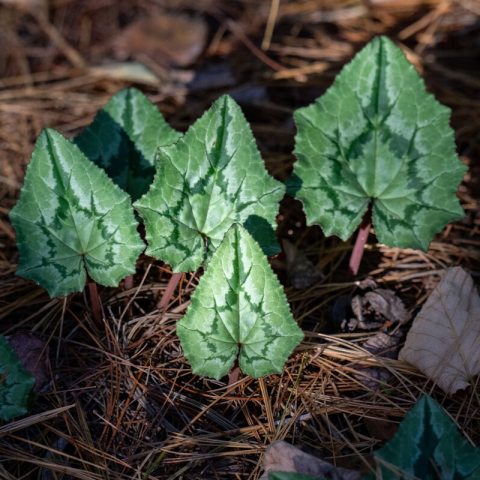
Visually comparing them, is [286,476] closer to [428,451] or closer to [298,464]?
[298,464]

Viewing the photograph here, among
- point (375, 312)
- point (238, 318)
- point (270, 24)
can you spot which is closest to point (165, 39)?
point (270, 24)

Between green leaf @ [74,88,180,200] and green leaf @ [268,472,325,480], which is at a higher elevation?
green leaf @ [74,88,180,200]

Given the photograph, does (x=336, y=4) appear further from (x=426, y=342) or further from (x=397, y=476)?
(x=397, y=476)

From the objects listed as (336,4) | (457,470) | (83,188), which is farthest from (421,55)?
(457,470)

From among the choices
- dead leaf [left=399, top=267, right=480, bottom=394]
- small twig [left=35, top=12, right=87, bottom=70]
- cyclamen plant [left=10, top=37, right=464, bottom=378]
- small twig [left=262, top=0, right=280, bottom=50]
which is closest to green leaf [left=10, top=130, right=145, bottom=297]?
cyclamen plant [left=10, top=37, right=464, bottom=378]

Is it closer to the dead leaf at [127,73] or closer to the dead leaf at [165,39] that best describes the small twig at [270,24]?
the dead leaf at [165,39]

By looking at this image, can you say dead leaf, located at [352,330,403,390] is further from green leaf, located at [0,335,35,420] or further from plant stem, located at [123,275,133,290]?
green leaf, located at [0,335,35,420]
